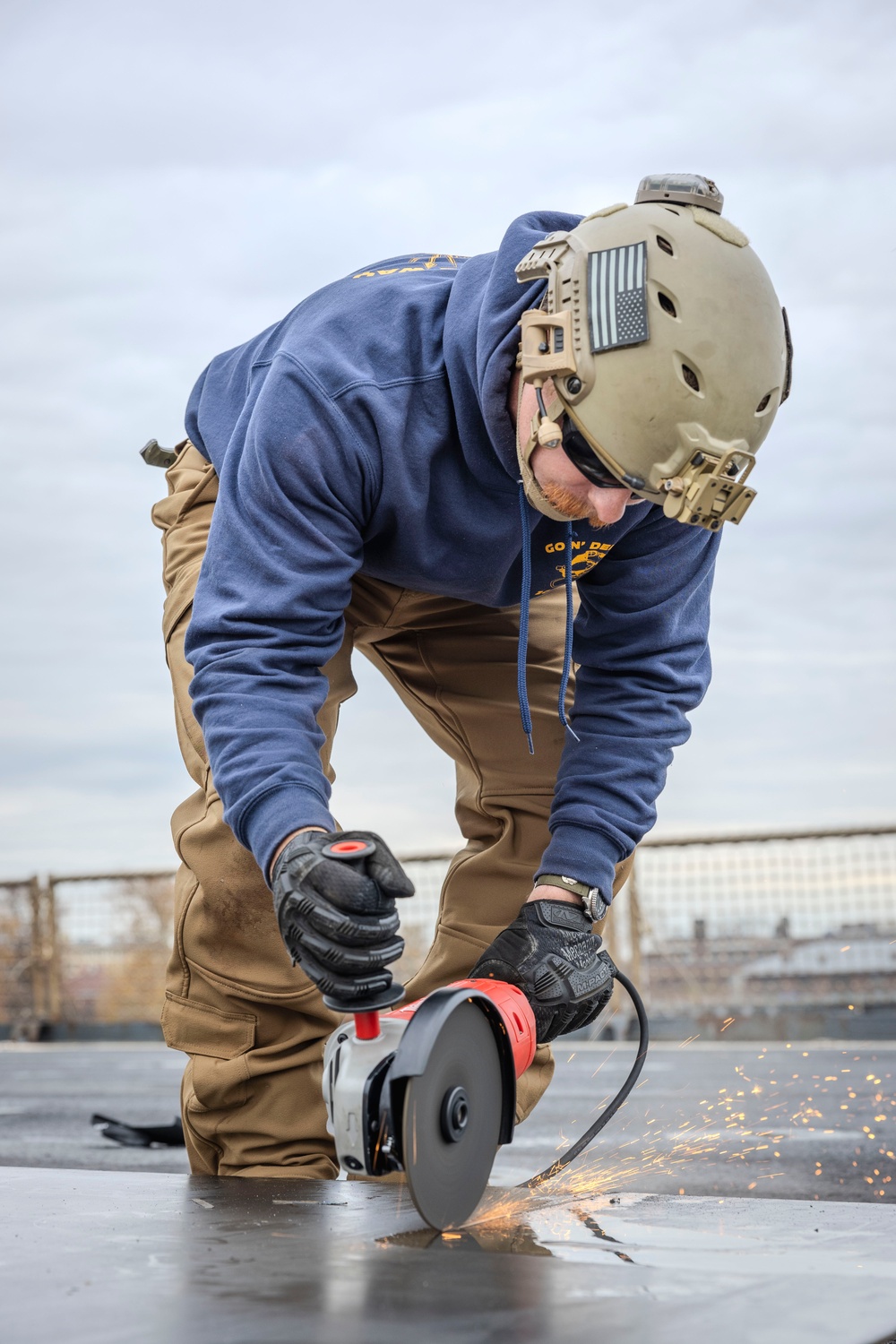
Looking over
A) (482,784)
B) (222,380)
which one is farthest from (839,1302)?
(222,380)

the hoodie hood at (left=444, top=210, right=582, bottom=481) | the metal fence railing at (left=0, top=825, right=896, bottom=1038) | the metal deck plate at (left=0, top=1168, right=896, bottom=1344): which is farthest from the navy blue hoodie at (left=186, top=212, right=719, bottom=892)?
the metal fence railing at (left=0, top=825, right=896, bottom=1038)

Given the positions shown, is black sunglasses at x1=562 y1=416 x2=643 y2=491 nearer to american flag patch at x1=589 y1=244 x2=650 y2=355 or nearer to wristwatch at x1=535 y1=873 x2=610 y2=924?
american flag patch at x1=589 y1=244 x2=650 y2=355

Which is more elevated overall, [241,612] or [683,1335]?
[241,612]

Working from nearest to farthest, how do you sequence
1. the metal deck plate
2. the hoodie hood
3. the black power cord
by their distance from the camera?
the metal deck plate, the hoodie hood, the black power cord

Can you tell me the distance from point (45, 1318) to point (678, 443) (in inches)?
57.3

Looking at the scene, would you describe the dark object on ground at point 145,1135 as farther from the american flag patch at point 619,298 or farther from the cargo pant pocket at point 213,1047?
the american flag patch at point 619,298

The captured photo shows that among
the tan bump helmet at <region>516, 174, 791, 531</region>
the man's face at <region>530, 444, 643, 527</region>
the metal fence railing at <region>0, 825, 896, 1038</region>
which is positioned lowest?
the metal fence railing at <region>0, 825, 896, 1038</region>

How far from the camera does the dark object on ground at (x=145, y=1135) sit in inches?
172

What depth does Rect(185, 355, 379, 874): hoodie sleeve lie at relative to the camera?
209cm

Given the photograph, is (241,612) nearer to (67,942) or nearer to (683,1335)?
(683,1335)

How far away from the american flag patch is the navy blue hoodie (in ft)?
0.64

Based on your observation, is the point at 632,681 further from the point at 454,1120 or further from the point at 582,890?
the point at 454,1120

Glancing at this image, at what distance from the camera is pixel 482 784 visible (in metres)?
3.12

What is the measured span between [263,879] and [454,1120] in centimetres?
86
